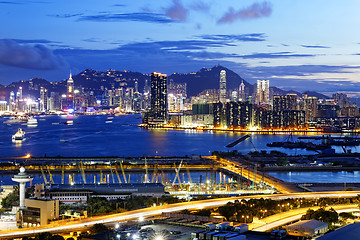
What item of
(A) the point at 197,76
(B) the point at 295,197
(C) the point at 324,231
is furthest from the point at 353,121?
(A) the point at 197,76

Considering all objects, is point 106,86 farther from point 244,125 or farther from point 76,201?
point 76,201

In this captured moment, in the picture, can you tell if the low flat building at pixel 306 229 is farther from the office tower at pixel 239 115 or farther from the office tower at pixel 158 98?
the office tower at pixel 158 98

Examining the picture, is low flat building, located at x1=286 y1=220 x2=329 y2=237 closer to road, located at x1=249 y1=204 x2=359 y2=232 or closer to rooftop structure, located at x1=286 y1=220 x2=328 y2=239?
rooftop structure, located at x1=286 y1=220 x2=328 y2=239

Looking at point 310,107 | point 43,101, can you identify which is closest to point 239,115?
point 310,107

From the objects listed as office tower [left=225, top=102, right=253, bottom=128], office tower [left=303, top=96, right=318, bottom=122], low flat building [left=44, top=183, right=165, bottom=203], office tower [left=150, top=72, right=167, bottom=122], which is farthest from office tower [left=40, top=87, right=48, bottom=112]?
low flat building [left=44, top=183, right=165, bottom=203]

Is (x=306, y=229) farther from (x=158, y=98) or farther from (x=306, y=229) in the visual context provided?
(x=158, y=98)

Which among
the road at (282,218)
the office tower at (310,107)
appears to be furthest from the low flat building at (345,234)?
the office tower at (310,107)

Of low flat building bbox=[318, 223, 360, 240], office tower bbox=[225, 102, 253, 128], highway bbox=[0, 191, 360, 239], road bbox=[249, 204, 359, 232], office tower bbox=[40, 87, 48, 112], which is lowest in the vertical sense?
road bbox=[249, 204, 359, 232]
